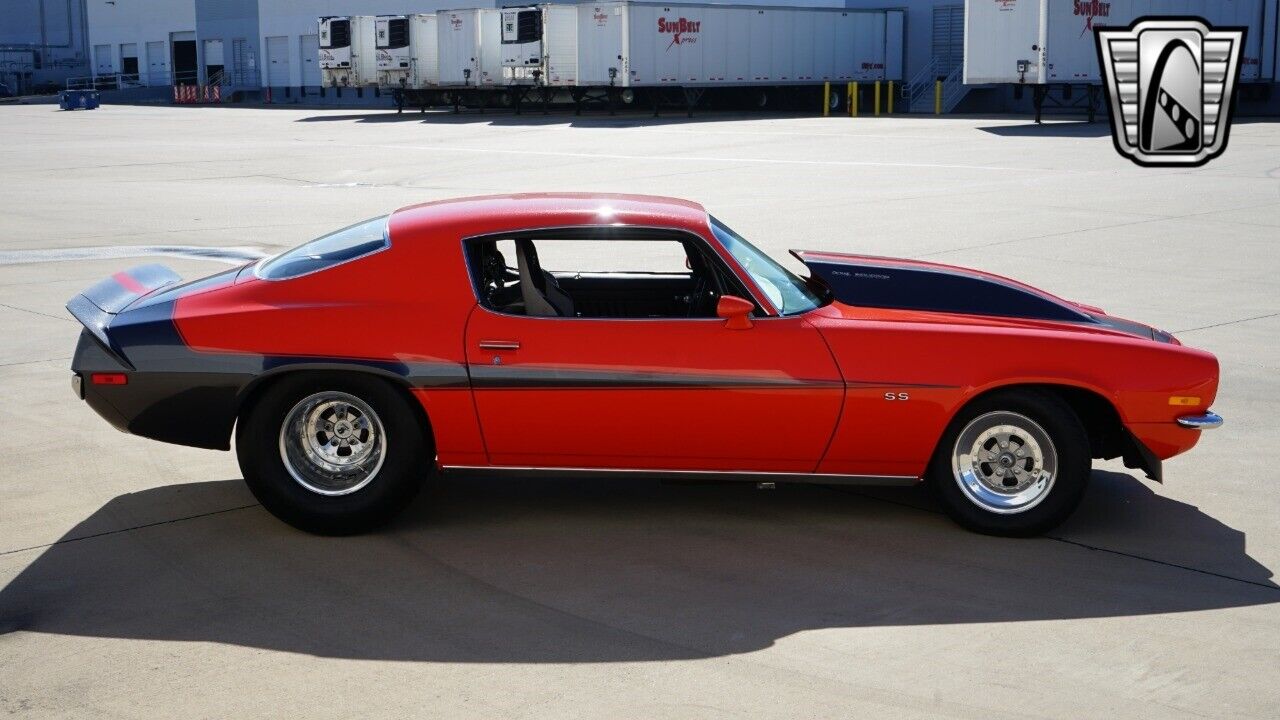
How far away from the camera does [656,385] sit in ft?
18.2

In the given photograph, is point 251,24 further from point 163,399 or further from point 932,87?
point 163,399

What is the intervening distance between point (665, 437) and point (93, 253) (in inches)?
421

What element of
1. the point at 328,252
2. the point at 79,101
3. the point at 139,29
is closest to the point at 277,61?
the point at 79,101

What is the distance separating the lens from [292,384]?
5574mm

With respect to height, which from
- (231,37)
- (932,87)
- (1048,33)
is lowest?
(932,87)

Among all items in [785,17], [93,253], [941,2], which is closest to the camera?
[93,253]

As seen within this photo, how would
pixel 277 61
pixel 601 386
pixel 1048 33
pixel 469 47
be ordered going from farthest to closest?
pixel 277 61 < pixel 469 47 < pixel 1048 33 < pixel 601 386

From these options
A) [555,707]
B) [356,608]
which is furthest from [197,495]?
[555,707]

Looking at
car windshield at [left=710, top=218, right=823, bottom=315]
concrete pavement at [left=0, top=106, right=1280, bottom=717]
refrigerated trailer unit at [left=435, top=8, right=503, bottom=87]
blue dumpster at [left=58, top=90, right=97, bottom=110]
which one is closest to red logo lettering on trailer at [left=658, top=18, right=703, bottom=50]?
refrigerated trailer unit at [left=435, top=8, right=503, bottom=87]

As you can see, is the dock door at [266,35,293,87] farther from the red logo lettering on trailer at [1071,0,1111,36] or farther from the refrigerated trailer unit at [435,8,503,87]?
the red logo lettering on trailer at [1071,0,1111,36]

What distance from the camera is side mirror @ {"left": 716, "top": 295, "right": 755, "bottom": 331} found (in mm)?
5500

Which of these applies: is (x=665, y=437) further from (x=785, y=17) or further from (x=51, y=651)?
(x=785, y=17)

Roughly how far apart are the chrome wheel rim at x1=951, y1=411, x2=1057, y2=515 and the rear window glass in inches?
98.4

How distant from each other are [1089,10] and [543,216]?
33.4 metres
